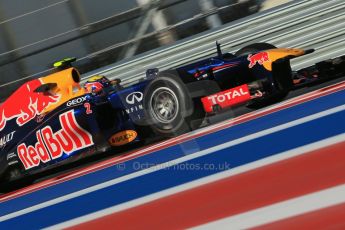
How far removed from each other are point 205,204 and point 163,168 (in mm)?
988

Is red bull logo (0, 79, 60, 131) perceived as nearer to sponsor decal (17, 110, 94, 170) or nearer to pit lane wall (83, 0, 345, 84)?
sponsor decal (17, 110, 94, 170)

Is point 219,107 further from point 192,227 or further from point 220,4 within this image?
point 220,4

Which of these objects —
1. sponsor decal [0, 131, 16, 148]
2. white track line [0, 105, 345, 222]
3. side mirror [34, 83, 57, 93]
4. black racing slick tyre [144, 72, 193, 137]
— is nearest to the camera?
white track line [0, 105, 345, 222]

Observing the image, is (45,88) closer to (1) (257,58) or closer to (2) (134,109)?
(2) (134,109)

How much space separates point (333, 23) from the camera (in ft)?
26.2

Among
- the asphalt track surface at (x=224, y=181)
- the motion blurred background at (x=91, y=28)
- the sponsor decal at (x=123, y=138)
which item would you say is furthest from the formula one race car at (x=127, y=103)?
the motion blurred background at (x=91, y=28)

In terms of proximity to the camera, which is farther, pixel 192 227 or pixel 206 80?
pixel 206 80

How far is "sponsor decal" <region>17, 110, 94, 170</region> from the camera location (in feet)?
19.6

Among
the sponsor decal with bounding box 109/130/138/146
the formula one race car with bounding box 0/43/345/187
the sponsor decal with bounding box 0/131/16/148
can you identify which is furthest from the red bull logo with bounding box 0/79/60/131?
the sponsor decal with bounding box 109/130/138/146

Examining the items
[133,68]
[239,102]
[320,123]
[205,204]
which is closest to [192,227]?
[205,204]

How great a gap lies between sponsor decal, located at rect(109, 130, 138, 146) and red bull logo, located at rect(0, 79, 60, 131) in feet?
3.29

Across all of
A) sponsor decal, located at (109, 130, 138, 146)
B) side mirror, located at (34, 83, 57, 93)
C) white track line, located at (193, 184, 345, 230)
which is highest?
side mirror, located at (34, 83, 57, 93)

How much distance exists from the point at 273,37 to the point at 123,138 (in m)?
3.78

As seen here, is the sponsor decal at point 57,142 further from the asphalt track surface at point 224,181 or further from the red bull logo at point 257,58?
the red bull logo at point 257,58
